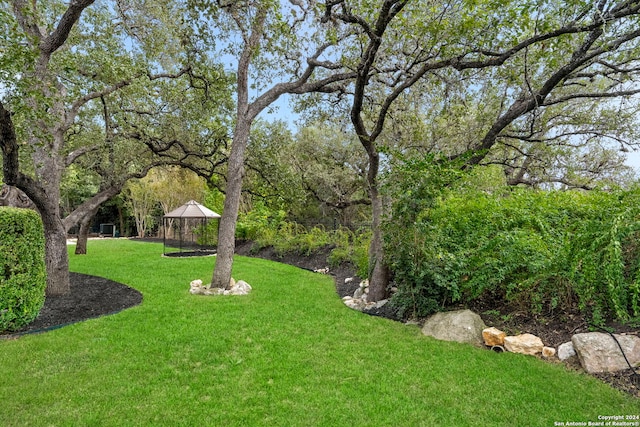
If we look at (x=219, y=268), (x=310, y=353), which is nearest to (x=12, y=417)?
(x=310, y=353)

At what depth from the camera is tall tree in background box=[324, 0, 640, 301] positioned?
3.66m

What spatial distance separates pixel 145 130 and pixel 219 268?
3375 millimetres

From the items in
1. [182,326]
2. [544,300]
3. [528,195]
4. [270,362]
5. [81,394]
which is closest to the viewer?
[81,394]

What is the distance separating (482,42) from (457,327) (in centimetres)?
336

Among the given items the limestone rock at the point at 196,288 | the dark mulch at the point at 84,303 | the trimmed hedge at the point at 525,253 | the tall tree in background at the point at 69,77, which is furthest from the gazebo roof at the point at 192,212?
the trimmed hedge at the point at 525,253

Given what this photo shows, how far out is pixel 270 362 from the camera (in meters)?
Result: 2.98

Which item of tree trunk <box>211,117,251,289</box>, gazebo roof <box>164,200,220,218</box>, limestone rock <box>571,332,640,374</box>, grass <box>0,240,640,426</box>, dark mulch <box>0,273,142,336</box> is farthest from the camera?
gazebo roof <box>164,200,220,218</box>

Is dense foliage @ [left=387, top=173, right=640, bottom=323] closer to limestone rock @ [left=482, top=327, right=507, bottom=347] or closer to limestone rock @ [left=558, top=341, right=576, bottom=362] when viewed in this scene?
limestone rock @ [left=558, top=341, right=576, bottom=362]

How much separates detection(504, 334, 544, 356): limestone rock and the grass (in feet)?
0.39

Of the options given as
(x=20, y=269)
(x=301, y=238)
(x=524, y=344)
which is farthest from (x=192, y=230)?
(x=524, y=344)

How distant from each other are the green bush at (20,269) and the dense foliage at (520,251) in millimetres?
4277

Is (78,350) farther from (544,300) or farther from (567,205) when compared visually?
(567,205)

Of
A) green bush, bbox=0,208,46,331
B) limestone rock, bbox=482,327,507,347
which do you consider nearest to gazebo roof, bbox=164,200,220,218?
green bush, bbox=0,208,46,331

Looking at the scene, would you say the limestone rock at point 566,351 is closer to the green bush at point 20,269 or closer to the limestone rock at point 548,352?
the limestone rock at point 548,352
